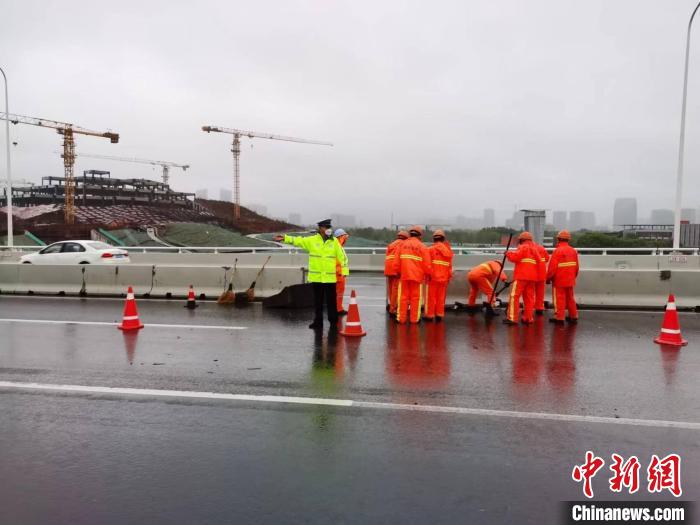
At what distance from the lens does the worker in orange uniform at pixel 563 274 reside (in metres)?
9.52

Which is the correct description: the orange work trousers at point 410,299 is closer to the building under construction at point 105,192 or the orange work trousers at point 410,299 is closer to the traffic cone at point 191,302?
the traffic cone at point 191,302

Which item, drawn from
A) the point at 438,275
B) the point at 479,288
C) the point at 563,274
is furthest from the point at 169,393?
the point at 479,288

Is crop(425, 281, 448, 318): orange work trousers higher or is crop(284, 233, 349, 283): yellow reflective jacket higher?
crop(284, 233, 349, 283): yellow reflective jacket

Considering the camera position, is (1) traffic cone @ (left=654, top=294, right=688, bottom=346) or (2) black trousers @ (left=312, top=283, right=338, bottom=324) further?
(2) black trousers @ (left=312, top=283, right=338, bottom=324)

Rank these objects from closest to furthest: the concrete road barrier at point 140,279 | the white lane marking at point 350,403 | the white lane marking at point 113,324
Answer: the white lane marking at point 350,403, the white lane marking at point 113,324, the concrete road barrier at point 140,279

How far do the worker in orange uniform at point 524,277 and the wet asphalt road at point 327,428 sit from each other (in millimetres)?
1147

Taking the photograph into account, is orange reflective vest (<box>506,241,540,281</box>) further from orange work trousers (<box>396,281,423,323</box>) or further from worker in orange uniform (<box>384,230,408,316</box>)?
worker in orange uniform (<box>384,230,408,316</box>)

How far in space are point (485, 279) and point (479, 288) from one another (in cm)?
43

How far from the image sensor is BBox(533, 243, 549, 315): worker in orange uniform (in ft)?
31.4

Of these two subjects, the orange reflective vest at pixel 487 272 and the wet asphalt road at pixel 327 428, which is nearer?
the wet asphalt road at pixel 327 428

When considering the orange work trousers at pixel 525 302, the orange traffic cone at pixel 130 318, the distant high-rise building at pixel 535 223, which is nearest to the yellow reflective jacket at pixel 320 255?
the orange traffic cone at pixel 130 318

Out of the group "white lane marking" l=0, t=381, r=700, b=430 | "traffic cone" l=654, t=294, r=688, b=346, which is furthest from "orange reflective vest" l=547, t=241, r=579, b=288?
"white lane marking" l=0, t=381, r=700, b=430

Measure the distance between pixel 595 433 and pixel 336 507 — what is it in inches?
94.3

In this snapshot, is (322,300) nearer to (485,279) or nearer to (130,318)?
(130,318)
